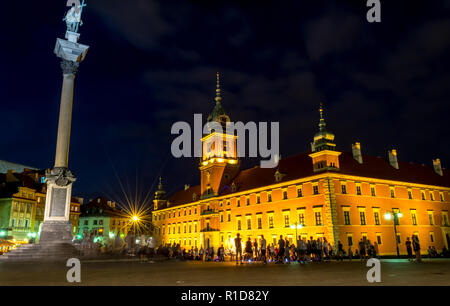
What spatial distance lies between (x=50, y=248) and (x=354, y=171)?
35.0m

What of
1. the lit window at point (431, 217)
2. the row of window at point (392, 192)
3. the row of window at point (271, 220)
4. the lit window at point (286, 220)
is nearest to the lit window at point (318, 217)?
the row of window at point (271, 220)

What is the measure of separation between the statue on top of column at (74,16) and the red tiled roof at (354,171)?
102 feet

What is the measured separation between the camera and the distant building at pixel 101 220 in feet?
275

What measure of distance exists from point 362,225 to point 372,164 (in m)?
10.7

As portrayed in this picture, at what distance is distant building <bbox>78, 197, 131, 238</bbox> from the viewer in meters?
83.7

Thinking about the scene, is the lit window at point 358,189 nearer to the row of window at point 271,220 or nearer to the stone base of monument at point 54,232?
the row of window at point 271,220

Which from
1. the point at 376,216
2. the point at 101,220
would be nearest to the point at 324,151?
the point at 376,216

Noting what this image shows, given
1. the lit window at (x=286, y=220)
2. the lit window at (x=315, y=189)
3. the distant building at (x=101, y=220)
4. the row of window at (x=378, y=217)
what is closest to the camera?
the row of window at (x=378, y=217)

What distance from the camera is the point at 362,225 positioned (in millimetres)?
39500
